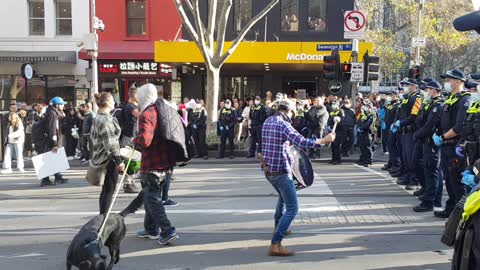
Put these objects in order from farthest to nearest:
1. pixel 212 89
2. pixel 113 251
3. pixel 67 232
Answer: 1. pixel 212 89
2. pixel 67 232
3. pixel 113 251

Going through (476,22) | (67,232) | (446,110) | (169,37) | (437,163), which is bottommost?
(67,232)

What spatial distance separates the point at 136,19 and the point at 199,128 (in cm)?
1048

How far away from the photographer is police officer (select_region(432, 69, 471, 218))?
684 cm

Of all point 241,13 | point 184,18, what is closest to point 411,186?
point 184,18

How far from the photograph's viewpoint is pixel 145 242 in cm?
634

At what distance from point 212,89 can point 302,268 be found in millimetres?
11517

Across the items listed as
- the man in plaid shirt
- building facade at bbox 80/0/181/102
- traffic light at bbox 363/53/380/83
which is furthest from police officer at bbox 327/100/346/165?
building facade at bbox 80/0/181/102

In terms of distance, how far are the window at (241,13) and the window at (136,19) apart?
4293 millimetres

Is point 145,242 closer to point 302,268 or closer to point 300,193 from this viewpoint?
point 302,268

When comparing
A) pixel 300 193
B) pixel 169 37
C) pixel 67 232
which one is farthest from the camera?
pixel 169 37

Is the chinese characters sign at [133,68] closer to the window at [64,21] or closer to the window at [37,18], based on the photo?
the window at [64,21]

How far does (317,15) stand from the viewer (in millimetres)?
22797

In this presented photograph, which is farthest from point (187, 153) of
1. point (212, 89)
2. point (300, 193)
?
point (212, 89)

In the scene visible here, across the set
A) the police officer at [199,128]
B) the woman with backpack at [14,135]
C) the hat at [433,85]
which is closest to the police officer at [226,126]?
the police officer at [199,128]
